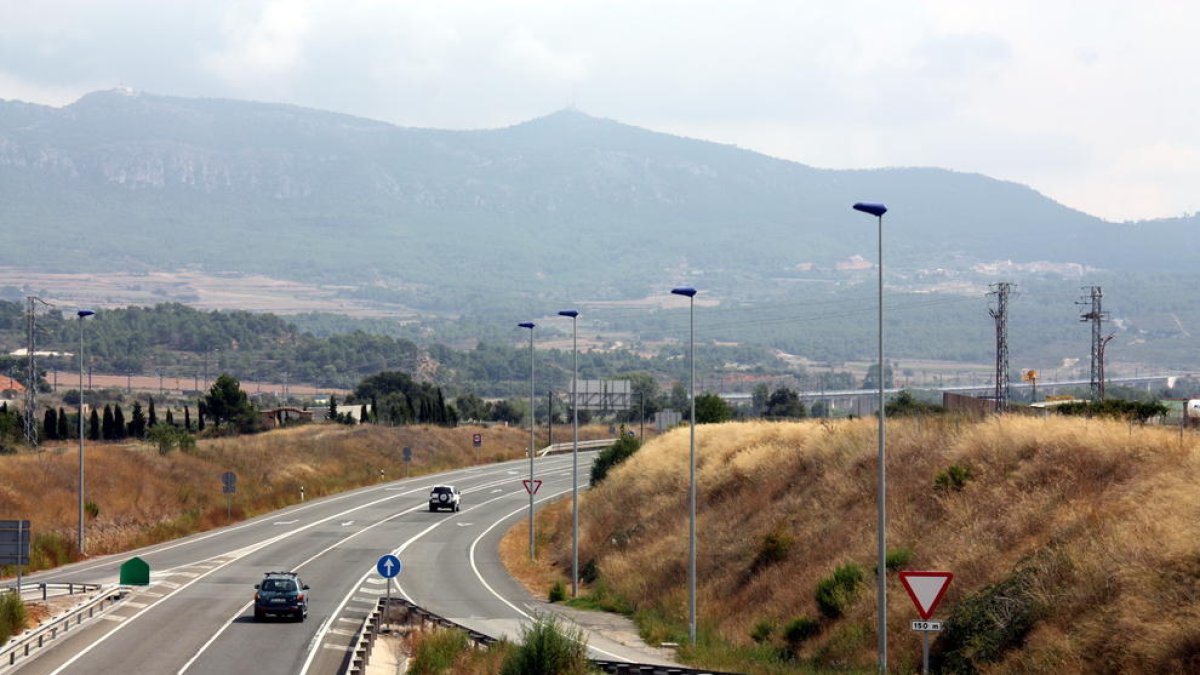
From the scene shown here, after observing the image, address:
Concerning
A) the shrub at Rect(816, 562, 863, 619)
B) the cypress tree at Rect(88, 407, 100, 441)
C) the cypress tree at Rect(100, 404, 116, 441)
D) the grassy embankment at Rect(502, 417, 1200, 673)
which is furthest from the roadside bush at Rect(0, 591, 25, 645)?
the cypress tree at Rect(100, 404, 116, 441)

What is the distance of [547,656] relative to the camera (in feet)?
101

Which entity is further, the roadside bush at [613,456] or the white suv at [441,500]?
the roadside bush at [613,456]

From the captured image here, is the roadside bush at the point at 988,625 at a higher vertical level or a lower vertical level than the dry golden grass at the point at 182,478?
higher

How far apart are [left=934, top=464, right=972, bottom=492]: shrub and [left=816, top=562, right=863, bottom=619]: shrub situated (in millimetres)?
5033

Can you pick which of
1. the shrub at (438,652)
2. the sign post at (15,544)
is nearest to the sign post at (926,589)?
the shrub at (438,652)

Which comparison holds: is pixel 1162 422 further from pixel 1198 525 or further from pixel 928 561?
pixel 1198 525

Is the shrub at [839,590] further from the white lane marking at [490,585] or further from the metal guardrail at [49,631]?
the metal guardrail at [49,631]

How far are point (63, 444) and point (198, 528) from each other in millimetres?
34880

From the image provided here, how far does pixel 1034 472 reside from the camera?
40281 mm

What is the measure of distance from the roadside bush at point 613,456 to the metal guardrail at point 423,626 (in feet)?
138

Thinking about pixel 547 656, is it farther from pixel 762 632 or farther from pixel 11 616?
pixel 11 616

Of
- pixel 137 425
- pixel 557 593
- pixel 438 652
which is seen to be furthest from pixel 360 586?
pixel 137 425

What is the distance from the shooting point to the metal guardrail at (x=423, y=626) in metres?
31.2

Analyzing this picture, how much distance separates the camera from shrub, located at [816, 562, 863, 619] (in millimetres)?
37781
